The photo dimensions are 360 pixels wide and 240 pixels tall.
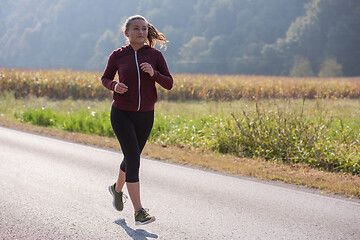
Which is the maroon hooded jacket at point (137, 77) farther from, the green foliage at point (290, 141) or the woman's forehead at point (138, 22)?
the green foliage at point (290, 141)

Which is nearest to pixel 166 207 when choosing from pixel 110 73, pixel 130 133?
pixel 130 133

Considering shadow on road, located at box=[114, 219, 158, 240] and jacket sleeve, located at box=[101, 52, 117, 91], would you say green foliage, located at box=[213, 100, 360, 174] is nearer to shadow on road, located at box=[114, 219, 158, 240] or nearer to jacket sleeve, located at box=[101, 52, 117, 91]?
shadow on road, located at box=[114, 219, 158, 240]

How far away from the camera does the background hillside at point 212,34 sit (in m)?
61.6

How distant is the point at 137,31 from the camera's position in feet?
14.1

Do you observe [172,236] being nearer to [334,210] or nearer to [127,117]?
[127,117]

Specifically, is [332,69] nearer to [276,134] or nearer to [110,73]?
[276,134]

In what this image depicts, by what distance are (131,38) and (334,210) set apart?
3.23 metres

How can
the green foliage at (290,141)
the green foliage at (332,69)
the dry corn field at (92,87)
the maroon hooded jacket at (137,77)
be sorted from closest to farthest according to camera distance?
the maroon hooded jacket at (137,77) < the green foliage at (290,141) < the dry corn field at (92,87) < the green foliage at (332,69)

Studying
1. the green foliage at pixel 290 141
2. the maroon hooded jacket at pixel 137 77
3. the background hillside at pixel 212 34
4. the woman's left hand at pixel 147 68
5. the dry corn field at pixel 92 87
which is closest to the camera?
the woman's left hand at pixel 147 68

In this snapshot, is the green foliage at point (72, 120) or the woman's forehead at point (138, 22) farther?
the green foliage at point (72, 120)

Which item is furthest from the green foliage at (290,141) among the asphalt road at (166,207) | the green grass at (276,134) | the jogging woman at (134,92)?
the jogging woman at (134,92)

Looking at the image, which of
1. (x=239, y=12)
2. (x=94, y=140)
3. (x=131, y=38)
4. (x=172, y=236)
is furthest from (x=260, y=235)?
(x=239, y=12)

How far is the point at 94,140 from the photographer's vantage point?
11.0 metres

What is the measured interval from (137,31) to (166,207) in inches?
87.1
